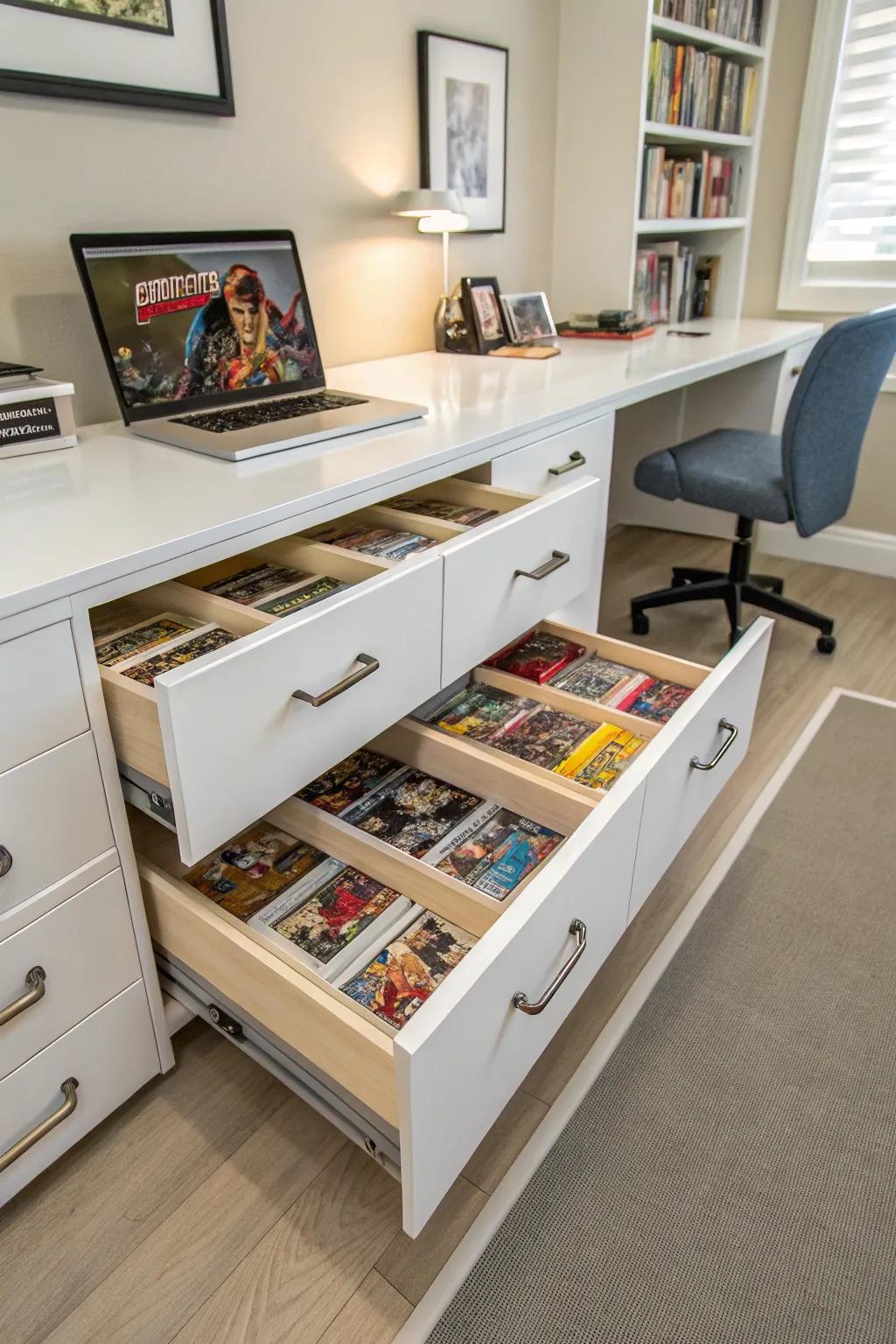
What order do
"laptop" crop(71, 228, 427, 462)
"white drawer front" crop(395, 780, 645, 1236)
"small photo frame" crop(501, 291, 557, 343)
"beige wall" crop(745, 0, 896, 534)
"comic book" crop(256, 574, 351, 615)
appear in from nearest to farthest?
"white drawer front" crop(395, 780, 645, 1236), "comic book" crop(256, 574, 351, 615), "laptop" crop(71, 228, 427, 462), "small photo frame" crop(501, 291, 557, 343), "beige wall" crop(745, 0, 896, 534)

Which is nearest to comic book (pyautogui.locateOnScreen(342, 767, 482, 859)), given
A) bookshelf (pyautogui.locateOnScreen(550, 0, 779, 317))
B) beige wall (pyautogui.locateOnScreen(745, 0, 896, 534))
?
bookshelf (pyautogui.locateOnScreen(550, 0, 779, 317))

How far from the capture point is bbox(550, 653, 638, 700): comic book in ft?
4.57

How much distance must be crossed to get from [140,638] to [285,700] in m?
0.24

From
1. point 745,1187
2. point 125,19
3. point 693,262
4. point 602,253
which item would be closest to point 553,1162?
point 745,1187

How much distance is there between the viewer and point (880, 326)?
6.31ft

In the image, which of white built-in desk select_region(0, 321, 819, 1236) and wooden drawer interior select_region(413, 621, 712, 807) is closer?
white built-in desk select_region(0, 321, 819, 1236)

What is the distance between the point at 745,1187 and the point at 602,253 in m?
2.22

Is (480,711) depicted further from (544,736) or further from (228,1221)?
(228,1221)

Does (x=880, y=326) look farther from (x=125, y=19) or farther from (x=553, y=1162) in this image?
(x=553, y=1162)

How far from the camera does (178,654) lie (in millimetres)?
977

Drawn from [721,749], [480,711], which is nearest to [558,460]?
[480,711]

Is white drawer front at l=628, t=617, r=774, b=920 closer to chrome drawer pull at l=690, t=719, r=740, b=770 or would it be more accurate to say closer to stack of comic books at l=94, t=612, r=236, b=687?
chrome drawer pull at l=690, t=719, r=740, b=770

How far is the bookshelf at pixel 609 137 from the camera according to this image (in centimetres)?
218

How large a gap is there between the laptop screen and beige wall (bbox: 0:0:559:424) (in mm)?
109
